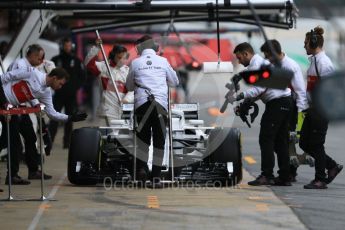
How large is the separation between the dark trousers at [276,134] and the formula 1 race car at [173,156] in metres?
0.36

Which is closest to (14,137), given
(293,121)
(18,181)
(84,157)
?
(18,181)

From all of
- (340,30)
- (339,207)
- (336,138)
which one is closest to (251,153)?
(336,138)

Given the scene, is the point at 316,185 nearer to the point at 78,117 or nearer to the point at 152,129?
the point at 152,129

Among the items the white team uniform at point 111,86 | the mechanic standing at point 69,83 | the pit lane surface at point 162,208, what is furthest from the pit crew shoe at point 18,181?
the mechanic standing at point 69,83

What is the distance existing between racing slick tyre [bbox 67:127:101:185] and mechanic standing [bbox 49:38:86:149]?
17.1 ft

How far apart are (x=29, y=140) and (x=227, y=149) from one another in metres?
2.66

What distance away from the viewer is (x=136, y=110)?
13.8 m

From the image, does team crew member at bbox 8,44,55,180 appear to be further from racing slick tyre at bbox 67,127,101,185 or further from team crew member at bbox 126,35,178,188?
team crew member at bbox 126,35,178,188

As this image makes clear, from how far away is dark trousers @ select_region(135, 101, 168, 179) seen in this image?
45.0 feet

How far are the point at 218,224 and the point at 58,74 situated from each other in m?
3.81

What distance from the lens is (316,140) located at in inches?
536

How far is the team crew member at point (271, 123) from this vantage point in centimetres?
1393

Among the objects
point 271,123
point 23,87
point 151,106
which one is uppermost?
point 23,87

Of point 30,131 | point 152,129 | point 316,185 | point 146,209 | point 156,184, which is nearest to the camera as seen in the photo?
point 146,209
